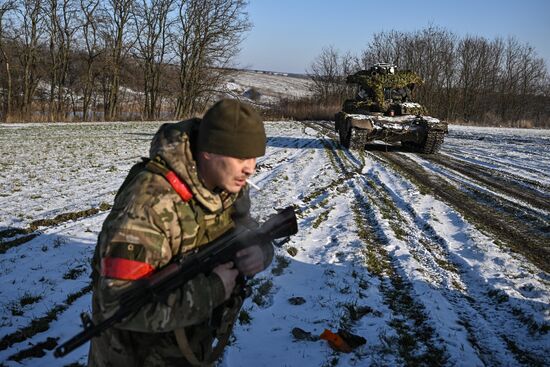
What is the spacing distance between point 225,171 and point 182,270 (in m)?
0.43

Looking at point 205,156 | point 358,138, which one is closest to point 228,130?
point 205,156

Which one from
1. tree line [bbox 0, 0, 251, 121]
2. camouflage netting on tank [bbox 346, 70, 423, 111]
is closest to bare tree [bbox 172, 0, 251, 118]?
tree line [bbox 0, 0, 251, 121]

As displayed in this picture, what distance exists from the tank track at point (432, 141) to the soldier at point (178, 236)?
13301mm

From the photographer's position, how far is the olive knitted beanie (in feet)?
5.91

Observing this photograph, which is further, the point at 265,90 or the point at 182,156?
the point at 265,90

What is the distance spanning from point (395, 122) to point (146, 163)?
13.8 meters

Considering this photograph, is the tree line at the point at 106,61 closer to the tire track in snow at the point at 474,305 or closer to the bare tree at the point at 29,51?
the bare tree at the point at 29,51

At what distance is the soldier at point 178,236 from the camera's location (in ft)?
5.28

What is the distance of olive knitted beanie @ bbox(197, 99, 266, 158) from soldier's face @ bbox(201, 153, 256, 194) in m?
0.03

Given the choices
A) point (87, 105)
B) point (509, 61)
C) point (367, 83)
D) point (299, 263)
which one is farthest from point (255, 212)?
point (509, 61)

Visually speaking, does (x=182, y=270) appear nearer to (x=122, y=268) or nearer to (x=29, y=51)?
(x=122, y=268)

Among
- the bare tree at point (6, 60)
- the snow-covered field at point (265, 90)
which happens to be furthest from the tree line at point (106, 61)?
the snow-covered field at point (265, 90)

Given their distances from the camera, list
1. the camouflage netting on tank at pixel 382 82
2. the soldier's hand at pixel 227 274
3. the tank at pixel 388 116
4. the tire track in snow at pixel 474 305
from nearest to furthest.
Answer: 1. the soldier's hand at pixel 227 274
2. the tire track in snow at pixel 474 305
3. the tank at pixel 388 116
4. the camouflage netting on tank at pixel 382 82

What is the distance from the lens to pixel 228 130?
1803 millimetres
